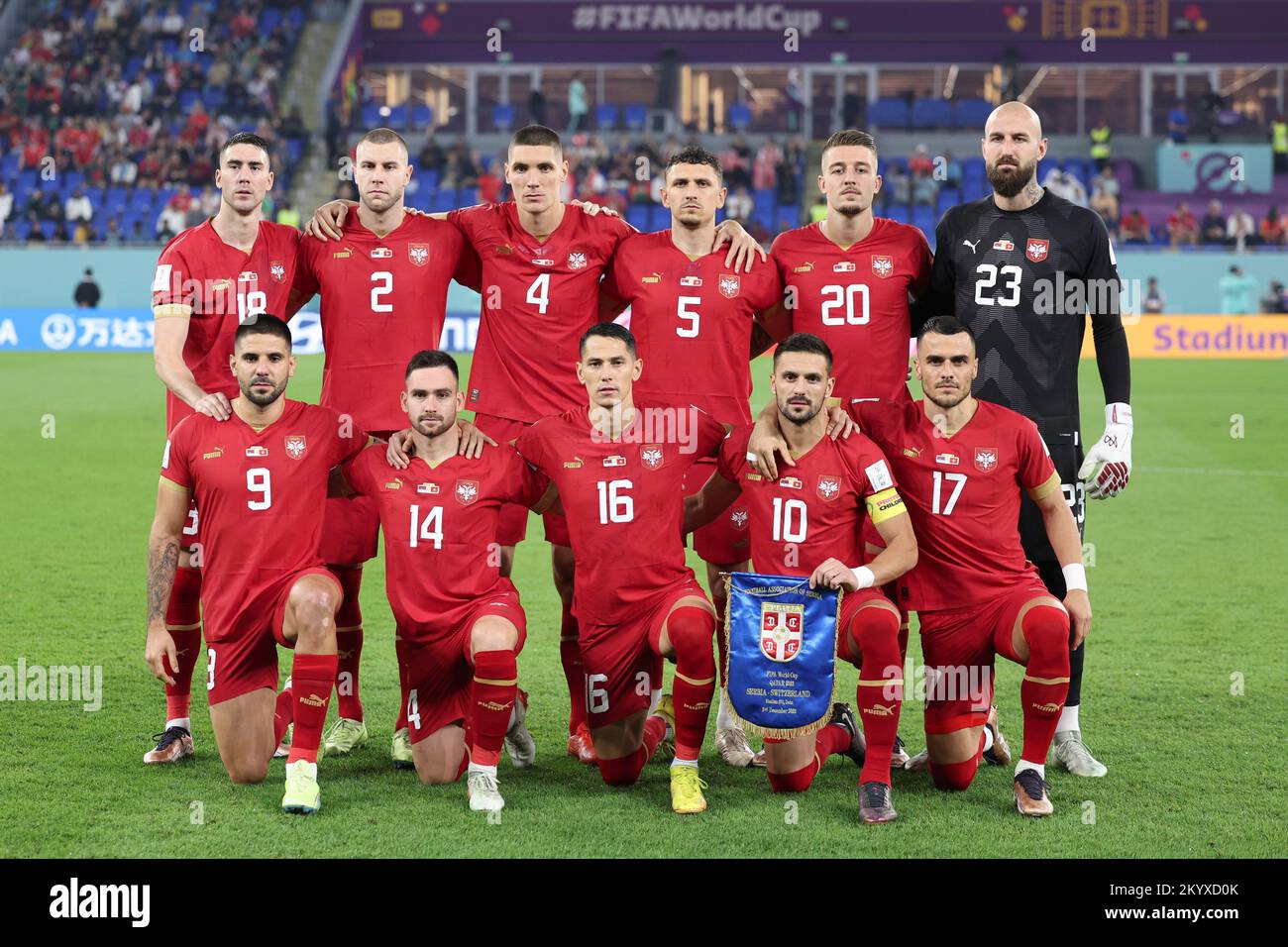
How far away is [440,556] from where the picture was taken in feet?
17.3

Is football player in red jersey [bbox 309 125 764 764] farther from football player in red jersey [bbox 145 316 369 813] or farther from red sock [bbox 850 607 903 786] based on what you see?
red sock [bbox 850 607 903 786]

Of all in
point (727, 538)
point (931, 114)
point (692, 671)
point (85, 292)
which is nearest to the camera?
point (692, 671)

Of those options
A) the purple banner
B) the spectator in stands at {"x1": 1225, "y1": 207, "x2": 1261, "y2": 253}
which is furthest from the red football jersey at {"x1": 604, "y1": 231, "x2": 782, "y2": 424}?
the purple banner

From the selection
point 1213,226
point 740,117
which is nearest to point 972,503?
point 1213,226

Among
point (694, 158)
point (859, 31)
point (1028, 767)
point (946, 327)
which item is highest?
point (859, 31)

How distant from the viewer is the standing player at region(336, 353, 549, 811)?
5.23 meters

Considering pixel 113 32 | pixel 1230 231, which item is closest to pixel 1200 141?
pixel 1230 231

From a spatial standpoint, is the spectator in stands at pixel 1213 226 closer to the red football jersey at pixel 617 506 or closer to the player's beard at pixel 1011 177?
the player's beard at pixel 1011 177

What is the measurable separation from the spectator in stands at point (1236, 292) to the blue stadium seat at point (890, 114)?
10.5 m

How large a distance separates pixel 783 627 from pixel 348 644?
6.13ft

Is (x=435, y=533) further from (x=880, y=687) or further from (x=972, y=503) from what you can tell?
(x=972, y=503)

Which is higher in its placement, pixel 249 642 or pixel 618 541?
pixel 618 541

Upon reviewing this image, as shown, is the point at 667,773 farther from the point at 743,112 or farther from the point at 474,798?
the point at 743,112

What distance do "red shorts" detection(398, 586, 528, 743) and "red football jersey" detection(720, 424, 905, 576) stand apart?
37.7 inches
